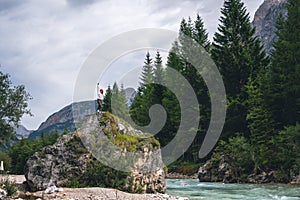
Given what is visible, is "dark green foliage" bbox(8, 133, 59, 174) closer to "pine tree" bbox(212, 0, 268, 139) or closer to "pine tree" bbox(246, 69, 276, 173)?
"pine tree" bbox(212, 0, 268, 139)

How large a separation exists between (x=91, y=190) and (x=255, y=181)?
53.5 ft

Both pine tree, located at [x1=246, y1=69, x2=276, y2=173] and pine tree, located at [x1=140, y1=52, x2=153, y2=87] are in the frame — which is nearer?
pine tree, located at [x1=246, y1=69, x2=276, y2=173]

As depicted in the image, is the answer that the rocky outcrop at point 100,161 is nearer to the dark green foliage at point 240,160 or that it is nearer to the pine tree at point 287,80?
the dark green foliage at point 240,160

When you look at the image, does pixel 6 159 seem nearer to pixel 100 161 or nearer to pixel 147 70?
pixel 147 70

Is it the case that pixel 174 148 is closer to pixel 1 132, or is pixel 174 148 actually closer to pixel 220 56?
pixel 220 56

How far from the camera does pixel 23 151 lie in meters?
50.8

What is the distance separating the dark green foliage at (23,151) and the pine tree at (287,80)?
98.9ft

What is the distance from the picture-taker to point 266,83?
1299 inches

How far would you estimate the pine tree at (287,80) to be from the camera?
30.9 metres

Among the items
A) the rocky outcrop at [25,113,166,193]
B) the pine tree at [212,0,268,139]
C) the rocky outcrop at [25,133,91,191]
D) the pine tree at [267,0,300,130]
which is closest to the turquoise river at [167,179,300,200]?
the rocky outcrop at [25,113,166,193]

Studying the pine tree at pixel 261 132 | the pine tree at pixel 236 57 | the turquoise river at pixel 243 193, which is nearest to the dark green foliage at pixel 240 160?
the pine tree at pixel 261 132

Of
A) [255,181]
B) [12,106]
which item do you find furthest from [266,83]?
[12,106]

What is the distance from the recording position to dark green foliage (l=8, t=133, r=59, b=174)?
4925 cm

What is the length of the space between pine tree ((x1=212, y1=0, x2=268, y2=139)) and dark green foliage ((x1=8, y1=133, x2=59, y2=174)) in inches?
948
